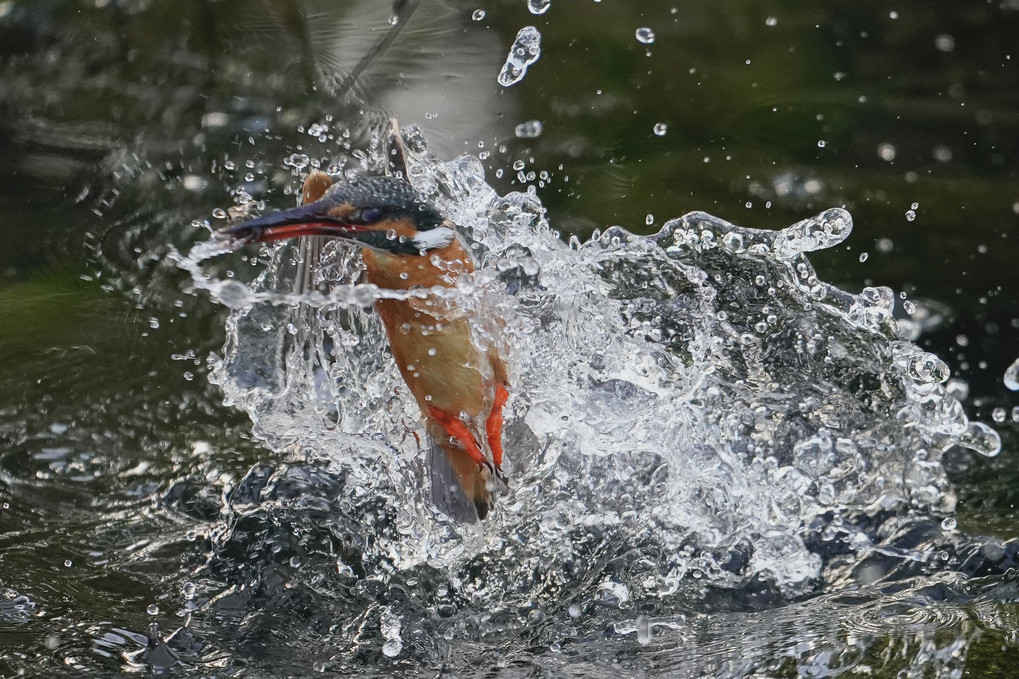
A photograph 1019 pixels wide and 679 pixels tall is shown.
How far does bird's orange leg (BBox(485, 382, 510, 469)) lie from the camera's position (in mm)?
1642

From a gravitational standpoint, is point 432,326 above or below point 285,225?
below

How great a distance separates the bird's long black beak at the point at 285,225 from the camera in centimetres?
129

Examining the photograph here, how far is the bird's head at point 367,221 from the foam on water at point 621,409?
8 cm

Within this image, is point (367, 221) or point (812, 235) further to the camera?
point (812, 235)

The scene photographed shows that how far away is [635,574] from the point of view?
55.9 inches

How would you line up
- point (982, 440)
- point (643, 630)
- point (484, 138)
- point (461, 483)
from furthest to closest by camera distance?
point (484, 138), point (982, 440), point (461, 483), point (643, 630)

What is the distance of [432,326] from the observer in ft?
5.05

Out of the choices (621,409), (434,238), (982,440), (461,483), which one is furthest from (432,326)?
(982,440)

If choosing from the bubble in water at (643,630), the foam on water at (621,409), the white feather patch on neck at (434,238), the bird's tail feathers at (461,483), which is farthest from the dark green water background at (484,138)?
the bubble in water at (643,630)

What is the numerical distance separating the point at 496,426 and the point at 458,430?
0.30 feet

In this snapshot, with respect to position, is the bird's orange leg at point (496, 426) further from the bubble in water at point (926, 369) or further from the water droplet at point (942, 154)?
the water droplet at point (942, 154)

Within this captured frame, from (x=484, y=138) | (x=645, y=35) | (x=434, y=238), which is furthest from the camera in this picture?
(x=645, y=35)

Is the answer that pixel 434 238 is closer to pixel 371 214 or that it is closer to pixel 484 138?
pixel 371 214

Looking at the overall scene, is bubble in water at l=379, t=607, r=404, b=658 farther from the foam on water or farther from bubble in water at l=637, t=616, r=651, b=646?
bubble in water at l=637, t=616, r=651, b=646
